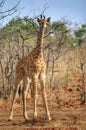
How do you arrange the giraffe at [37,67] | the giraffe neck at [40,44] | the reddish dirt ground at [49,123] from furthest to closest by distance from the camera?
the giraffe neck at [40,44]
the giraffe at [37,67]
the reddish dirt ground at [49,123]

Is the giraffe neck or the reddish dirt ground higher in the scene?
the giraffe neck

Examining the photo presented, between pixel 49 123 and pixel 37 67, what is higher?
pixel 37 67

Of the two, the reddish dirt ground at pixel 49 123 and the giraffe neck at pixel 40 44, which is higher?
the giraffe neck at pixel 40 44

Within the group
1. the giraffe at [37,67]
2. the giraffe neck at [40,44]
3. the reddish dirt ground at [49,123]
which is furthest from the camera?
the giraffe neck at [40,44]

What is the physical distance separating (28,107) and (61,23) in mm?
6406

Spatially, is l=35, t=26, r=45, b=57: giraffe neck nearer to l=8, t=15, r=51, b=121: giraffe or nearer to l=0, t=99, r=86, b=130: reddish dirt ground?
l=8, t=15, r=51, b=121: giraffe

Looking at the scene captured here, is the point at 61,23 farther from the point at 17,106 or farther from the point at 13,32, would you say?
the point at 17,106

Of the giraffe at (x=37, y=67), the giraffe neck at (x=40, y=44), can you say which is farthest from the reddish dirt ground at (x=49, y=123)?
the giraffe neck at (x=40, y=44)

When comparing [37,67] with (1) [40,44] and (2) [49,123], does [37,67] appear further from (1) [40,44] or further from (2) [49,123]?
(2) [49,123]

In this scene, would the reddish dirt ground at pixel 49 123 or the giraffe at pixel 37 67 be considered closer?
the reddish dirt ground at pixel 49 123

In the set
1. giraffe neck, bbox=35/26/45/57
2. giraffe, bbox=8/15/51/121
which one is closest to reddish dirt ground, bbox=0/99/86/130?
giraffe, bbox=8/15/51/121

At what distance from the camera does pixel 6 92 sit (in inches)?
634

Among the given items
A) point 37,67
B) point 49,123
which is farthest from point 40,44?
point 49,123

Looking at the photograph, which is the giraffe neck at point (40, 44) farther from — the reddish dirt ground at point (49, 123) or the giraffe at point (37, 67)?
the reddish dirt ground at point (49, 123)
